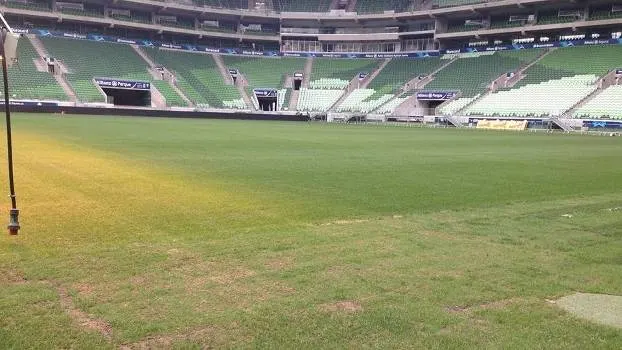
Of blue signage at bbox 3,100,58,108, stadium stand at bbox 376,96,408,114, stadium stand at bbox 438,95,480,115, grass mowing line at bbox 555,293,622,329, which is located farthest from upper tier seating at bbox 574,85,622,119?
blue signage at bbox 3,100,58,108

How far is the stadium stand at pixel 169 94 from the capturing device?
216ft

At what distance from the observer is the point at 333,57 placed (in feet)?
278

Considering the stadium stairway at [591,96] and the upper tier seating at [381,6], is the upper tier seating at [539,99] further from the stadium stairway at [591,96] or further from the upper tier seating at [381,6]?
the upper tier seating at [381,6]

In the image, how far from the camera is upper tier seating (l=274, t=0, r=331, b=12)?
84.8 metres

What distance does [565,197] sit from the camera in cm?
1255

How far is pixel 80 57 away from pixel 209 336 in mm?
70565

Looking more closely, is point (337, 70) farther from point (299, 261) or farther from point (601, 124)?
point (299, 261)

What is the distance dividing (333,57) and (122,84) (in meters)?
33.8

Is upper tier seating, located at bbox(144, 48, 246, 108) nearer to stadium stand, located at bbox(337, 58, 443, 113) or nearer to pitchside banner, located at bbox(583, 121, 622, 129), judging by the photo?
stadium stand, located at bbox(337, 58, 443, 113)

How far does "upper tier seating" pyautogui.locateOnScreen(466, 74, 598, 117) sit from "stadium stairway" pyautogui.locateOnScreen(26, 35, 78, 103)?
148 ft

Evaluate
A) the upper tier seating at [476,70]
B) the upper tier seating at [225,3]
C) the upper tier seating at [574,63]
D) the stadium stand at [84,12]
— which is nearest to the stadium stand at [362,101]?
the upper tier seating at [476,70]

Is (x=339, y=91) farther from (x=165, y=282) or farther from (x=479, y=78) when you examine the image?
(x=165, y=282)

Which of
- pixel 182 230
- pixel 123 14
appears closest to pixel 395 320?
pixel 182 230

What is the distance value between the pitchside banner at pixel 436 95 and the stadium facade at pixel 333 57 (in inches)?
6.2
